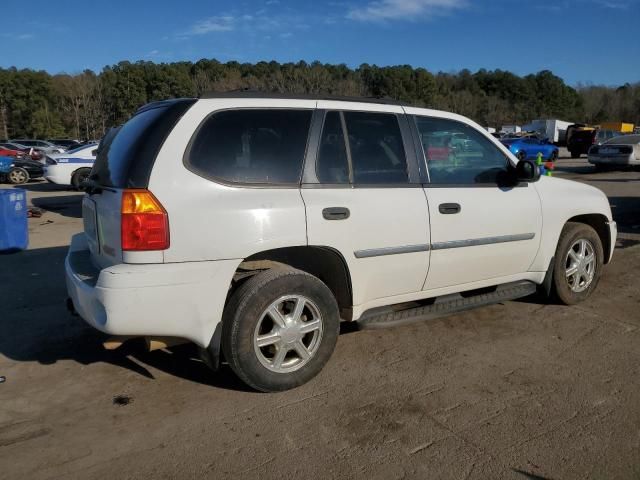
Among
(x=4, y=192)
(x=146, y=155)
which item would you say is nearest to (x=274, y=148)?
(x=146, y=155)

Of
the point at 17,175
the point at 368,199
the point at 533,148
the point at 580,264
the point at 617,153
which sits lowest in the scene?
the point at 580,264

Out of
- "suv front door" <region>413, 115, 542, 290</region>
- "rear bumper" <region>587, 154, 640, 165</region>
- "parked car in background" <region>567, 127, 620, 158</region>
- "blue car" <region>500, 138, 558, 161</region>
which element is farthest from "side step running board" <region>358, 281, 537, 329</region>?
"parked car in background" <region>567, 127, 620, 158</region>

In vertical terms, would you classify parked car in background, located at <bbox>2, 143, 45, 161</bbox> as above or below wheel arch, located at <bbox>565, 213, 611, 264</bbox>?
above

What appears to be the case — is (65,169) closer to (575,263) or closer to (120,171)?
(120,171)

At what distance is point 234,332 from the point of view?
317cm

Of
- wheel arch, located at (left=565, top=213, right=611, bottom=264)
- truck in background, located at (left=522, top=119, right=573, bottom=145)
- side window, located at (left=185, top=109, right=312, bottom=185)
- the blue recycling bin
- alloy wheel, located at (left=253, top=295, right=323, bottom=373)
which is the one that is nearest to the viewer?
side window, located at (left=185, top=109, right=312, bottom=185)

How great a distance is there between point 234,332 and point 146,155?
3.78ft

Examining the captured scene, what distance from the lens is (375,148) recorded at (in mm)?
3814

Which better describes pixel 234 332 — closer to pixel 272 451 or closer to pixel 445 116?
pixel 272 451

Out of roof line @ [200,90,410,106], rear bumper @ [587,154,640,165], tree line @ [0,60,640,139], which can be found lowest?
rear bumper @ [587,154,640,165]

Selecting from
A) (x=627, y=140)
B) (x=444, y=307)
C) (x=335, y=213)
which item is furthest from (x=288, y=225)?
(x=627, y=140)

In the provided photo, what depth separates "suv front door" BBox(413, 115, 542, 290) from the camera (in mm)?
3961

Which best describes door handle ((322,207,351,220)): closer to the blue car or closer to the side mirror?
the side mirror

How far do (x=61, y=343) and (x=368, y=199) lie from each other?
273 centimetres
